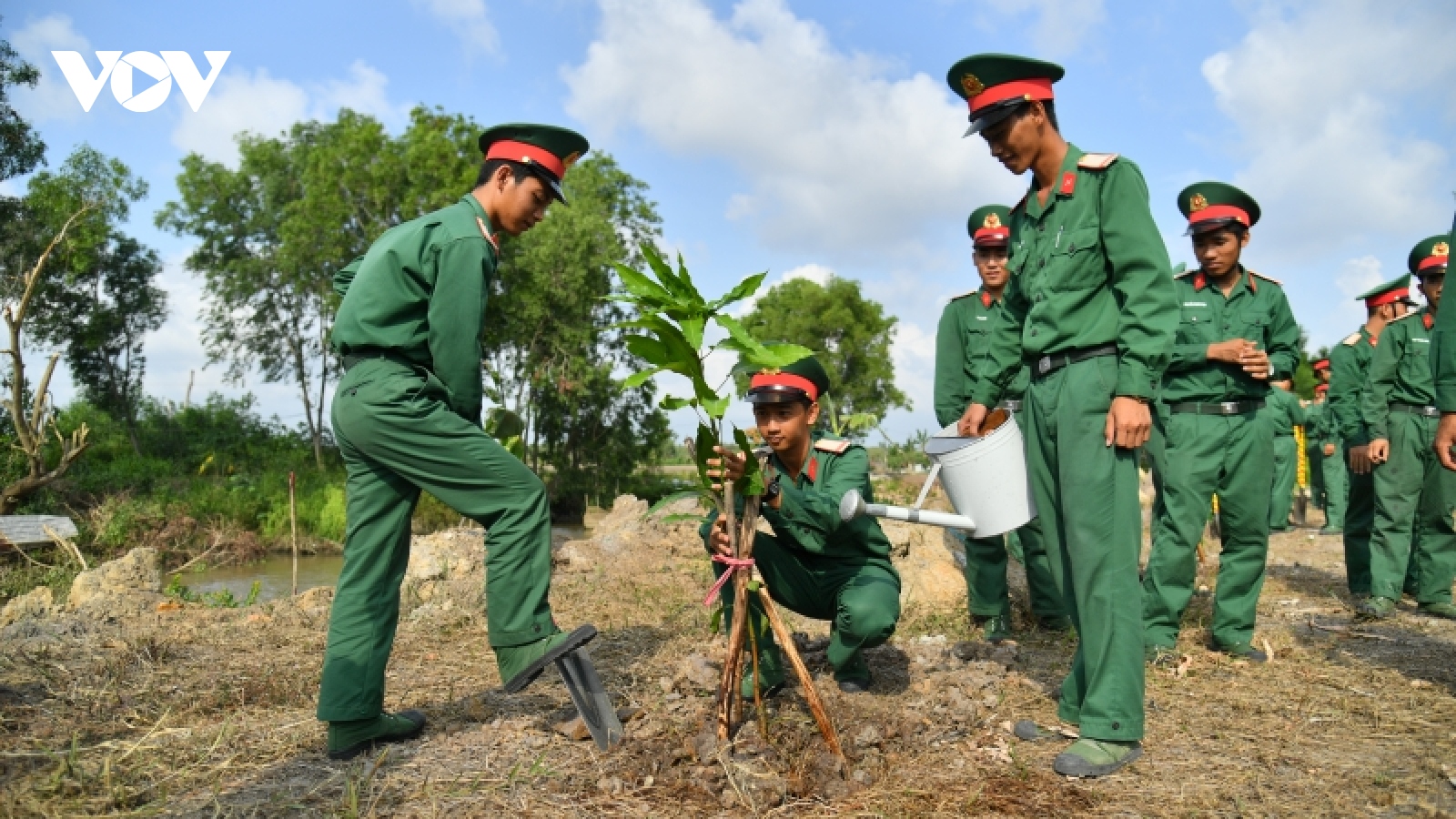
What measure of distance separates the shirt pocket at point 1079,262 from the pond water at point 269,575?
931 centimetres

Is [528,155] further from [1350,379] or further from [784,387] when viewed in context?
[1350,379]

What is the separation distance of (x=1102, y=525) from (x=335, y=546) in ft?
56.6

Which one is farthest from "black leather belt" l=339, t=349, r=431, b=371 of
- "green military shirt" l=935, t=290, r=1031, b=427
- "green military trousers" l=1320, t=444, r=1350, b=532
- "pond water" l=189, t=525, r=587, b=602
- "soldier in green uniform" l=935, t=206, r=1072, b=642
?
"green military trousers" l=1320, t=444, r=1350, b=532

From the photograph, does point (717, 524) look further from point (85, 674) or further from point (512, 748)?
point (85, 674)

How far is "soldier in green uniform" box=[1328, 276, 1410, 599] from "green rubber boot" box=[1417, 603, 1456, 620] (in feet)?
1.86

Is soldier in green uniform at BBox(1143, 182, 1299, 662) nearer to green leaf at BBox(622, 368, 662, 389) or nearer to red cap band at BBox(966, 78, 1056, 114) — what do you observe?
red cap band at BBox(966, 78, 1056, 114)

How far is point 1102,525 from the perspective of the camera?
3.18m

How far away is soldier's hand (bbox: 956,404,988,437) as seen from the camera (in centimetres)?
378

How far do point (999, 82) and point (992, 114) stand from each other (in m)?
0.11

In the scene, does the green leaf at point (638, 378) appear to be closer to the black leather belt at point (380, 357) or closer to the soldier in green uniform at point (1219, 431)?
the black leather belt at point (380, 357)

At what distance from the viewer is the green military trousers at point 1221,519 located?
4746 millimetres

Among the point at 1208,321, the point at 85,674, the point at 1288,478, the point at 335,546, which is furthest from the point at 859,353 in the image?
the point at 85,674

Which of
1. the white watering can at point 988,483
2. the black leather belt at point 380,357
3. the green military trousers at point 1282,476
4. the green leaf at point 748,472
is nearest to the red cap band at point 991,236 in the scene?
the white watering can at point 988,483

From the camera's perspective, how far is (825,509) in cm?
346
